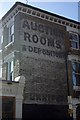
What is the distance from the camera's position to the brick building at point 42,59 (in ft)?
65.7

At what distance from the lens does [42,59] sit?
21453 millimetres

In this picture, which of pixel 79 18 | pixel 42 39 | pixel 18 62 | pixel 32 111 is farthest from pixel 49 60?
pixel 79 18

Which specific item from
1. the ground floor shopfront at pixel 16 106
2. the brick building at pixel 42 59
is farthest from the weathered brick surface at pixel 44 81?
the ground floor shopfront at pixel 16 106

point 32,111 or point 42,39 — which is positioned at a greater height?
point 42,39

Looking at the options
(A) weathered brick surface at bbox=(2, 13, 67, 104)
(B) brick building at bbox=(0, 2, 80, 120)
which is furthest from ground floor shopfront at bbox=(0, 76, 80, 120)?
(A) weathered brick surface at bbox=(2, 13, 67, 104)

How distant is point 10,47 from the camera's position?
70.2 feet

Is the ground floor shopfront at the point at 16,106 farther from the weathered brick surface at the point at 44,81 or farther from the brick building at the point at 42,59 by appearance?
the weathered brick surface at the point at 44,81

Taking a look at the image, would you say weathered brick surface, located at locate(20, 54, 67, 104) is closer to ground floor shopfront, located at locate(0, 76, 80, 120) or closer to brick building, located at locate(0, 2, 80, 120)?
brick building, located at locate(0, 2, 80, 120)

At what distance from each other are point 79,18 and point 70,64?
18.2 ft

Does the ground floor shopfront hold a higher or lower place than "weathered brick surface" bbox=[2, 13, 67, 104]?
lower

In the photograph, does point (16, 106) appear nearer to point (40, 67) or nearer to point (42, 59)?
point (40, 67)

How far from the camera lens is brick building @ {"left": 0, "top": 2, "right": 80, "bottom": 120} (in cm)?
2003

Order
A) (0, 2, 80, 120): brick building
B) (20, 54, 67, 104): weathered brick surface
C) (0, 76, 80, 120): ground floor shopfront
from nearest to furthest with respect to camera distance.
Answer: (0, 76, 80, 120): ground floor shopfront → (20, 54, 67, 104): weathered brick surface → (0, 2, 80, 120): brick building

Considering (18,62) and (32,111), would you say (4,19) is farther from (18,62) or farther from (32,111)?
(32,111)
